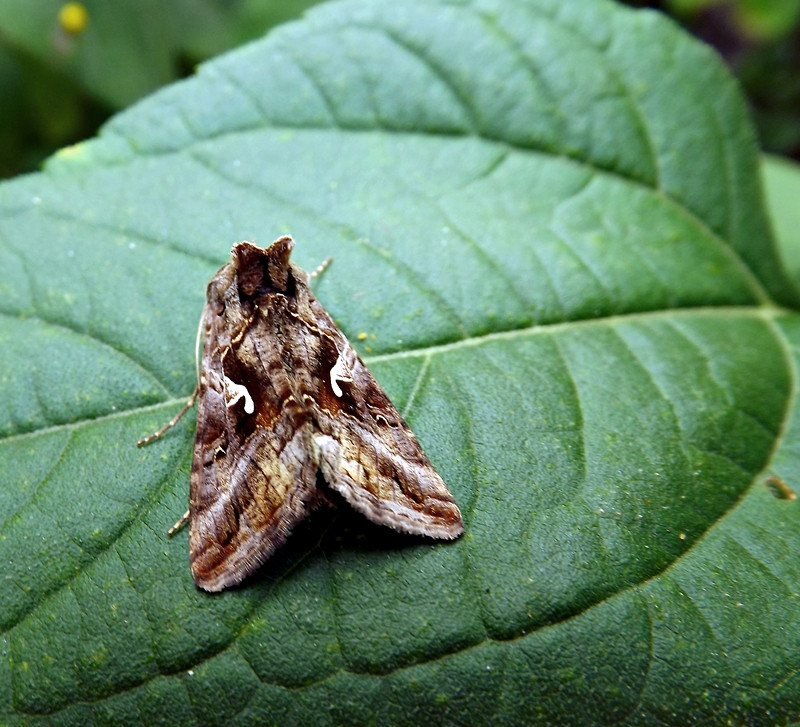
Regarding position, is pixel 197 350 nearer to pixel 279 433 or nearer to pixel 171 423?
pixel 171 423


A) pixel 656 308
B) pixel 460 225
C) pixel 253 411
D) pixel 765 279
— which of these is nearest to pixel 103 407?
pixel 253 411

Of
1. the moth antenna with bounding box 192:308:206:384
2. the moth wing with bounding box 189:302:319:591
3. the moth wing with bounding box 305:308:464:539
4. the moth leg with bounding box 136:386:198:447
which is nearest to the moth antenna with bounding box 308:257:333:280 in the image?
the moth wing with bounding box 305:308:464:539

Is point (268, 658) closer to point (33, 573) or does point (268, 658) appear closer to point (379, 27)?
point (33, 573)

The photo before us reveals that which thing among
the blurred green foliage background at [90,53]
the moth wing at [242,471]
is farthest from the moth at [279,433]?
the blurred green foliage background at [90,53]

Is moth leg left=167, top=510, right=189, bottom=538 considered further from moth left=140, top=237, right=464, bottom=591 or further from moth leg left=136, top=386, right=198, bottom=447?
moth leg left=136, top=386, right=198, bottom=447

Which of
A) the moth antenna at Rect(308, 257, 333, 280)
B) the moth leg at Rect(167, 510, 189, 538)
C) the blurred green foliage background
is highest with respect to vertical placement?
the blurred green foliage background

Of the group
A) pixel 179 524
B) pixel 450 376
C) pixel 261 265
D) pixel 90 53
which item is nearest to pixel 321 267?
pixel 261 265

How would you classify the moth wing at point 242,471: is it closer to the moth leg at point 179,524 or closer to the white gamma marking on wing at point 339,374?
the moth leg at point 179,524
